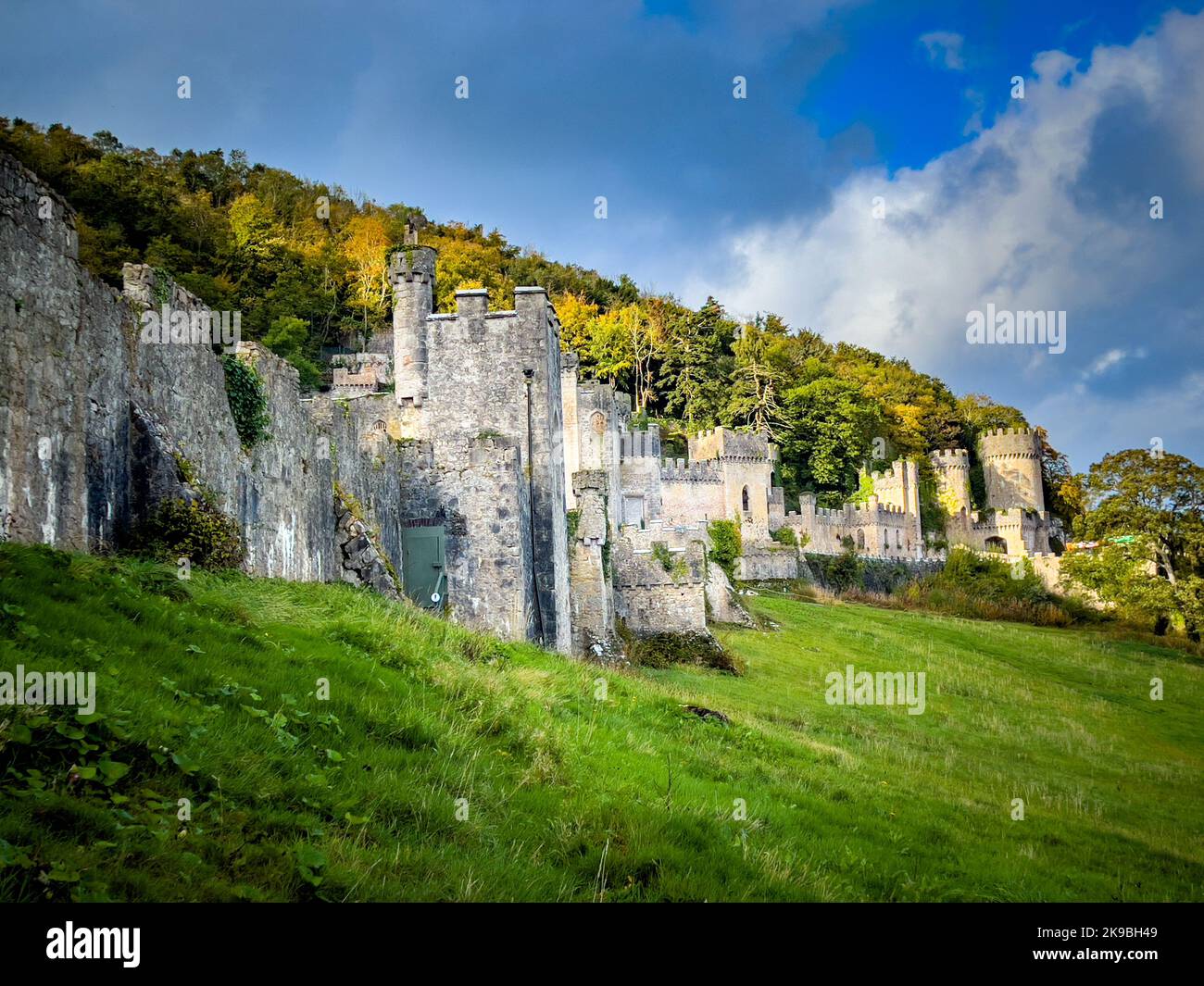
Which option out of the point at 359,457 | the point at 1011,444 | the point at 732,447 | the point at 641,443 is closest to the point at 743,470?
the point at 732,447

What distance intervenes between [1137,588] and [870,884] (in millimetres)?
45075

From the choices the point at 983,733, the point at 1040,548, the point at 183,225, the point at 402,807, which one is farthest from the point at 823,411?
the point at 402,807

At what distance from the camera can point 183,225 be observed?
183 feet

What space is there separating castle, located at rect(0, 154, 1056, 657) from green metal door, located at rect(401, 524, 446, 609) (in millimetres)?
33

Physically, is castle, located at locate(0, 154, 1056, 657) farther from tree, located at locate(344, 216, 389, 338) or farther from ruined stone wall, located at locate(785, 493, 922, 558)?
ruined stone wall, located at locate(785, 493, 922, 558)

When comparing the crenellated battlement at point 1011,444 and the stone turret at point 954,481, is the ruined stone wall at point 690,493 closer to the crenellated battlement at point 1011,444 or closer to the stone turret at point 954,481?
the stone turret at point 954,481

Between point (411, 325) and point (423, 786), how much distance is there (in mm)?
19628

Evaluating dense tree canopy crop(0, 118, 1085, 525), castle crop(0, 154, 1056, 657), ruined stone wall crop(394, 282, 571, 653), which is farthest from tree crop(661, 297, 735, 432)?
ruined stone wall crop(394, 282, 571, 653)

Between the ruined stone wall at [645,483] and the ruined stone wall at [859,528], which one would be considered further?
the ruined stone wall at [859,528]

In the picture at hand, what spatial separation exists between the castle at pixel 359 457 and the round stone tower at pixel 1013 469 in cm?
5475

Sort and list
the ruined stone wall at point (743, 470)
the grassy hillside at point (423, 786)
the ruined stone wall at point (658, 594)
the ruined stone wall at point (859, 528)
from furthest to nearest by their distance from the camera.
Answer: the ruined stone wall at point (859, 528), the ruined stone wall at point (743, 470), the ruined stone wall at point (658, 594), the grassy hillside at point (423, 786)

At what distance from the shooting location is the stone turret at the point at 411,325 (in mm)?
24047

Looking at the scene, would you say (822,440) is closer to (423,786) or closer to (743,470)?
(743,470)

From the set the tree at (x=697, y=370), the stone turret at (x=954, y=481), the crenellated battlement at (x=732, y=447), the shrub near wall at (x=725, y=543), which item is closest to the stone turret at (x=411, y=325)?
the shrub near wall at (x=725, y=543)
